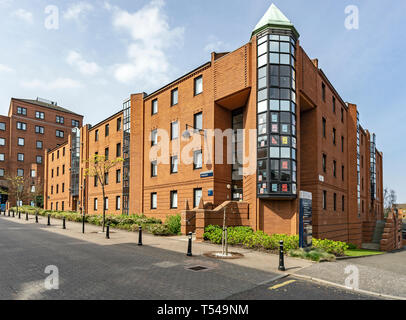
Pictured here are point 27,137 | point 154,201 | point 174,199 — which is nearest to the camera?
point 174,199

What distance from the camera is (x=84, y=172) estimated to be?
3106 cm

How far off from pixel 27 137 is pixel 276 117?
216 feet

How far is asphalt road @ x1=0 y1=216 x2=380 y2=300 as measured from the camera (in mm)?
7406

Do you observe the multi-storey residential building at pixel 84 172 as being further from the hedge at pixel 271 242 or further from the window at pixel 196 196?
the hedge at pixel 271 242

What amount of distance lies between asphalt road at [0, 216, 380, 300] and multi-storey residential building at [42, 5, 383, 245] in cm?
883

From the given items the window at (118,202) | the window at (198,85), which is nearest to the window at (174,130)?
the window at (198,85)

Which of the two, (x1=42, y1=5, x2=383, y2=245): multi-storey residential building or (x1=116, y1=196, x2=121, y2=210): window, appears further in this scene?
(x1=116, y1=196, x2=121, y2=210): window

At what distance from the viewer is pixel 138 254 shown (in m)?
12.9

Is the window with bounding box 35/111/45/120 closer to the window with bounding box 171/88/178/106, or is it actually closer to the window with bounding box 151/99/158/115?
the window with bounding box 151/99/158/115

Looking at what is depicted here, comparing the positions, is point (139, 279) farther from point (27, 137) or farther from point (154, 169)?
point (27, 137)

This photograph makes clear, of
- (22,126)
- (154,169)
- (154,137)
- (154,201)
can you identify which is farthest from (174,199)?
(22,126)

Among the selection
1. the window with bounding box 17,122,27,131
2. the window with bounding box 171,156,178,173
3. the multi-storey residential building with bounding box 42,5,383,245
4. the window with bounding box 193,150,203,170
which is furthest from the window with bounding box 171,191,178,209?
the window with bounding box 17,122,27,131

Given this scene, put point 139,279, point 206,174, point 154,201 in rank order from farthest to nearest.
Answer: point 154,201
point 206,174
point 139,279
